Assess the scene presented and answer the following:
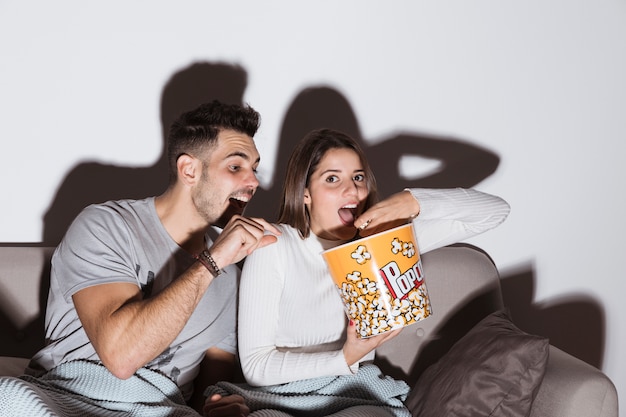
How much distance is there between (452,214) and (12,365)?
3.74ft

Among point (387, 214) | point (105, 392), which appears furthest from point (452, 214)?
point (105, 392)

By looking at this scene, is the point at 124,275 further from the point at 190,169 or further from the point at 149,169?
the point at 149,169

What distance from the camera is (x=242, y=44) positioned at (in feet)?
6.60

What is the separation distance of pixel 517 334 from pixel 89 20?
1.43m

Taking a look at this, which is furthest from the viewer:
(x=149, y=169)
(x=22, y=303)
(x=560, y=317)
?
(x=560, y=317)

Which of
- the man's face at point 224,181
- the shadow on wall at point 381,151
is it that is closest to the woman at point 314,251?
the man's face at point 224,181

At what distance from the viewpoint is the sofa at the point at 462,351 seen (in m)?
1.43

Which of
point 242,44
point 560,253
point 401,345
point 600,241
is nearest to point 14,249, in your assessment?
point 242,44

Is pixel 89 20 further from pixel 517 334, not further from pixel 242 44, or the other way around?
pixel 517 334

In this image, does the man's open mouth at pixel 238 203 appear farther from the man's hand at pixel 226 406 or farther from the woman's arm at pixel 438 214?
the man's hand at pixel 226 406

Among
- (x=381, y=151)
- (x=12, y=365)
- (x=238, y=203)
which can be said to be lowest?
(x=12, y=365)

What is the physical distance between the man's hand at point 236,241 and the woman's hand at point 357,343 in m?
0.26

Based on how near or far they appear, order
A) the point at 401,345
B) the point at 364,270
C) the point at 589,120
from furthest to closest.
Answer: the point at 589,120
the point at 401,345
the point at 364,270

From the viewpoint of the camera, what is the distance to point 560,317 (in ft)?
7.36
